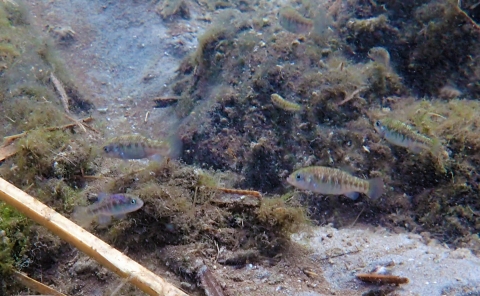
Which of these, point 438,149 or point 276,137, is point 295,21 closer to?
point 276,137

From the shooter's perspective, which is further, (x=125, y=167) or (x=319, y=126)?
(x=319, y=126)

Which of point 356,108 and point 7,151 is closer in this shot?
point 7,151

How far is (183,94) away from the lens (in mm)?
8375

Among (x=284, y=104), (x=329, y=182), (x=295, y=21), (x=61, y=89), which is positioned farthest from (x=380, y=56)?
(x=61, y=89)

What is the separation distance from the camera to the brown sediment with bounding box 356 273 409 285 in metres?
3.31

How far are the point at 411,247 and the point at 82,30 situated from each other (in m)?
11.6

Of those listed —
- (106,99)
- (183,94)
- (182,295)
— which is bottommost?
(106,99)

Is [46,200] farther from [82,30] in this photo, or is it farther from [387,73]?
[82,30]

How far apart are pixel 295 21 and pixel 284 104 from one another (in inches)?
65.7

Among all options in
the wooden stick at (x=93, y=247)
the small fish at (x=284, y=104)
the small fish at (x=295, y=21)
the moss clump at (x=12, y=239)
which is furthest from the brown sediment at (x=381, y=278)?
the small fish at (x=295, y=21)

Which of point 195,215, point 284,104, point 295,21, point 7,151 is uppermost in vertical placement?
point 295,21

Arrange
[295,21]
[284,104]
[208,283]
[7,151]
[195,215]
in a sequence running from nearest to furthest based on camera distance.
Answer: [208,283] → [195,215] → [7,151] → [284,104] → [295,21]

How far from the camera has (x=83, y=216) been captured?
137 inches

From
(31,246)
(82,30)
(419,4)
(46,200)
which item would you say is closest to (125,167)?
(46,200)
